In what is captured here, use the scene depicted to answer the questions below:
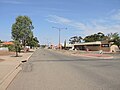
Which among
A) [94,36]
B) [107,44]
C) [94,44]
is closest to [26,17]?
[107,44]

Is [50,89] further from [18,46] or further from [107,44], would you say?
[107,44]

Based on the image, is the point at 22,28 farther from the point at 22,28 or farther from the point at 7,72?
the point at 7,72

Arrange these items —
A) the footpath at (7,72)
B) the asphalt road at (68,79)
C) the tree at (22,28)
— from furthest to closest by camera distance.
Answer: the tree at (22,28), the footpath at (7,72), the asphalt road at (68,79)

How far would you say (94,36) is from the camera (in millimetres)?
192750

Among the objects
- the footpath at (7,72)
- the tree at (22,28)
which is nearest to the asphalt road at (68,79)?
the footpath at (7,72)

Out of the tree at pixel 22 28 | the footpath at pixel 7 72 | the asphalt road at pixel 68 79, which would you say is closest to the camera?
the asphalt road at pixel 68 79

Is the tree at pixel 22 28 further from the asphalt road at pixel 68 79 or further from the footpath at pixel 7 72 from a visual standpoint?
the asphalt road at pixel 68 79

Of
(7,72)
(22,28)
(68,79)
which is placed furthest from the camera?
(22,28)

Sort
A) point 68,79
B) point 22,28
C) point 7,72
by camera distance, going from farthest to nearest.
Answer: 1. point 22,28
2. point 7,72
3. point 68,79

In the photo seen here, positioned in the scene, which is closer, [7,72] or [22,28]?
[7,72]

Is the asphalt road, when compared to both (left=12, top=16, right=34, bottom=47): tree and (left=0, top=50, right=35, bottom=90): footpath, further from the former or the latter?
(left=12, top=16, right=34, bottom=47): tree

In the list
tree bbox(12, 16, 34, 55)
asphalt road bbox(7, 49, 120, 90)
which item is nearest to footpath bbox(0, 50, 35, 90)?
asphalt road bbox(7, 49, 120, 90)

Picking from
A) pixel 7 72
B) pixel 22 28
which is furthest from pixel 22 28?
pixel 7 72

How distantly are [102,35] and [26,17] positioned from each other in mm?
115755
